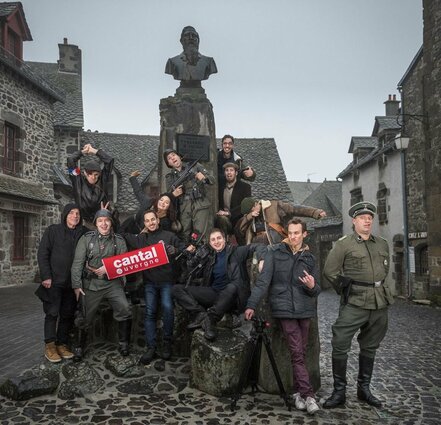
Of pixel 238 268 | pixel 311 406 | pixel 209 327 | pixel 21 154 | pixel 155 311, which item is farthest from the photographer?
pixel 21 154

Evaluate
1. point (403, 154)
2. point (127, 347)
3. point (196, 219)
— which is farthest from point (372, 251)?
point (403, 154)

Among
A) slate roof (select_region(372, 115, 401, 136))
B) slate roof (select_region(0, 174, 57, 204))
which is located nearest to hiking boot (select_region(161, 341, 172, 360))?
slate roof (select_region(0, 174, 57, 204))

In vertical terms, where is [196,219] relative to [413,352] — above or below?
above

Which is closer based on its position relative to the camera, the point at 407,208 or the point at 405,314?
the point at 405,314

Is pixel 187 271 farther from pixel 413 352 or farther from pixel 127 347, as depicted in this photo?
pixel 413 352

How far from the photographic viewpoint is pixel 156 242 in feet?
17.0

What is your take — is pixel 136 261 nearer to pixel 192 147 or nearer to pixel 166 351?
pixel 166 351

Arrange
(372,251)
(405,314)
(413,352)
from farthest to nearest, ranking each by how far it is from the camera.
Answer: (405,314)
(413,352)
(372,251)

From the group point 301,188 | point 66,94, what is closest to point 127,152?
point 66,94

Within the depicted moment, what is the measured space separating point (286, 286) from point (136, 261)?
1.77 metres

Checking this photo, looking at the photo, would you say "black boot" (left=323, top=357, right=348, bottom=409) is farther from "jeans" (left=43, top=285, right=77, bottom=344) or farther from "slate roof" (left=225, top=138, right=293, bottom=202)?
"slate roof" (left=225, top=138, right=293, bottom=202)

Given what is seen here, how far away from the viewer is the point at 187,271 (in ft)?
16.8

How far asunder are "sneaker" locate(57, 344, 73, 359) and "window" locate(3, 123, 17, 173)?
11.7 meters

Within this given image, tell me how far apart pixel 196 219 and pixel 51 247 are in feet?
6.60
